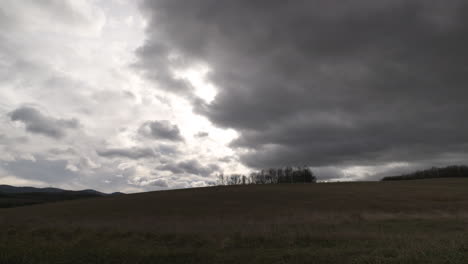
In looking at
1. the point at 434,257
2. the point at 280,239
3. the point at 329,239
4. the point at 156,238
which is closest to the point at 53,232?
the point at 156,238

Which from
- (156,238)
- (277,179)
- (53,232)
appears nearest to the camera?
(156,238)

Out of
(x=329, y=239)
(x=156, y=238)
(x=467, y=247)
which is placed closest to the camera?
(x=467, y=247)

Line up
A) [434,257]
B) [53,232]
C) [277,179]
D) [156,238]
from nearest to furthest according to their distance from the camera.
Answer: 1. [434,257]
2. [156,238]
3. [53,232]
4. [277,179]

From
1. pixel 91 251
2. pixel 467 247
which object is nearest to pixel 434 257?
pixel 467 247

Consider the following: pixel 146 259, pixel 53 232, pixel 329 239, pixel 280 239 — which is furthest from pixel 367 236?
pixel 53 232

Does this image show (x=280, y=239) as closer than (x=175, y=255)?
No

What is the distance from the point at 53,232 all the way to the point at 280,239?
12.4 metres

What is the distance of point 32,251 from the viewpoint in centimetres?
987

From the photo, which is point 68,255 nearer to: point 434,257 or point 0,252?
point 0,252

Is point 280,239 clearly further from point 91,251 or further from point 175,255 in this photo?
point 91,251

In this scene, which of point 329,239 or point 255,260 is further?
point 329,239

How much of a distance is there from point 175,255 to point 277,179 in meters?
128

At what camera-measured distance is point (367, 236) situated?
13.2m

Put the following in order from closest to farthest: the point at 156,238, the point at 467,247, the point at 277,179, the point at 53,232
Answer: the point at 467,247 → the point at 156,238 → the point at 53,232 → the point at 277,179
